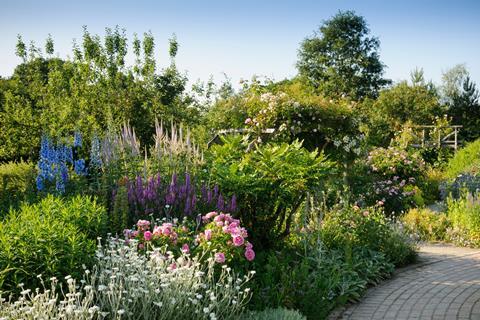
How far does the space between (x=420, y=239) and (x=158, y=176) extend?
5351mm

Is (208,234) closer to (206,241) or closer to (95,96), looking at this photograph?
(206,241)

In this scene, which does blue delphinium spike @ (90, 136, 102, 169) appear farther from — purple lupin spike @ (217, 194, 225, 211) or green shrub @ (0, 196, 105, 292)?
green shrub @ (0, 196, 105, 292)

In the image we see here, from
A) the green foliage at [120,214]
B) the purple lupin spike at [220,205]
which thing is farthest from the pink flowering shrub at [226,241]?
the purple lupin spike at [220,205]

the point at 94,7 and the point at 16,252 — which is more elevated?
the point at 94,7

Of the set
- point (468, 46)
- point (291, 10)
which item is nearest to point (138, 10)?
point (291, 10)

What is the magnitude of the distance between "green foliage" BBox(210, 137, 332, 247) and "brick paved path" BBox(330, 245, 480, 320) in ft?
4.53

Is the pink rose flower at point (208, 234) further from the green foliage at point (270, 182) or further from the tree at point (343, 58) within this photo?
the tree at point (343, 58)

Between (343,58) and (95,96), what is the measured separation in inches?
1115

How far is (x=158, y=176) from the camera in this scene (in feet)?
20.2

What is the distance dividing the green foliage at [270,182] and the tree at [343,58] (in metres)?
30.4

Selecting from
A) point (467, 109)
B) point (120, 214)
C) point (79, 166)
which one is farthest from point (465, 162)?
point (467, 109)

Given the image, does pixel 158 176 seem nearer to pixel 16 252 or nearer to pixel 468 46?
pixel 16 252

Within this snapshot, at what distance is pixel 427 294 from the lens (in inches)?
236

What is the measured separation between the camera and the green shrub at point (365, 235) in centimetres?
701
